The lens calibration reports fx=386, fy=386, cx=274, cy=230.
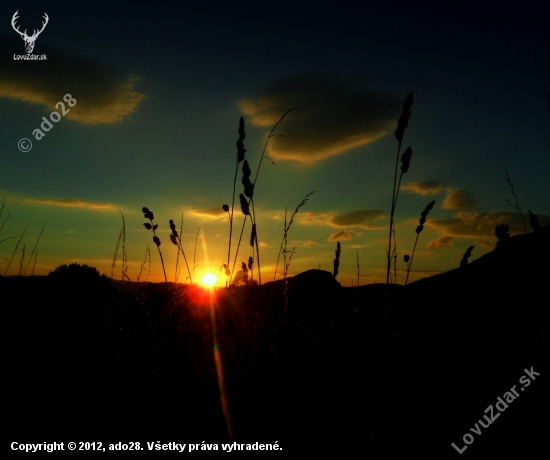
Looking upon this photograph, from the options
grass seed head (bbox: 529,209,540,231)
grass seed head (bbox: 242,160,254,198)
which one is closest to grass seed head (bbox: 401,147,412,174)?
grass seed head (bbox: 529,209,540,231)

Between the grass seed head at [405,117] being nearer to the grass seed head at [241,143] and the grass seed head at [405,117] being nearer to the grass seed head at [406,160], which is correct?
the grass seed head at [406,160]

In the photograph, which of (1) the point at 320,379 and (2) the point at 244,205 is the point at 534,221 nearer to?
(1) the point at 320,379

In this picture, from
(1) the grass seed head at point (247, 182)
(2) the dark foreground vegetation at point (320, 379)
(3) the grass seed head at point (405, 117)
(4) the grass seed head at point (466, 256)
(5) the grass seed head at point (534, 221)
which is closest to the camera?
(2) the dark foreground vegetation at point (320, 379)

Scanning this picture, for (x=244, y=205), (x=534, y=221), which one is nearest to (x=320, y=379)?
(x=244, y=205)

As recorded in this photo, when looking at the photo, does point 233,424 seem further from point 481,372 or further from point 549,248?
point 549,248

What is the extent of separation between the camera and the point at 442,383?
6.64ft

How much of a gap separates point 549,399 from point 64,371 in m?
2.74

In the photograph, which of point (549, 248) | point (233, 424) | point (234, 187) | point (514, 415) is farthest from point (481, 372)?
point (234, 187)

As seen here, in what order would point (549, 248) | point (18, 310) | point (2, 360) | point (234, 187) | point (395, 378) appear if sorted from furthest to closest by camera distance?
point (18, 310)
point (234, 187)
point (549, 248)
point (2, 360)
point (395, 378)

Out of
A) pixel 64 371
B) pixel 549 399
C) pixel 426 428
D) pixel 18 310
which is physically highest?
pixel 18 310

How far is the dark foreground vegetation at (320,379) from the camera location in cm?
181

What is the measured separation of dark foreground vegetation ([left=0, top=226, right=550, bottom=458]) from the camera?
181 centimetres

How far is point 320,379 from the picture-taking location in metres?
2.36

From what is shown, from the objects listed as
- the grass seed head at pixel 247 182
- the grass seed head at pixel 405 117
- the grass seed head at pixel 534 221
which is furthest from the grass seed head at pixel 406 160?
the grass seed head at pixel 247 182
